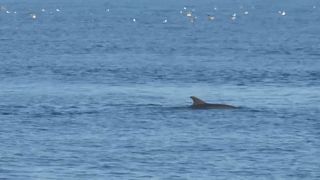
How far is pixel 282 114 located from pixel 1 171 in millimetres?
19066

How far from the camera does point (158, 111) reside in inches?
2542

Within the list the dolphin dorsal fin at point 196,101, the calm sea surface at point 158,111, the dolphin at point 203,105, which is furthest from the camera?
the dolphin dorsal fin at point 196,101

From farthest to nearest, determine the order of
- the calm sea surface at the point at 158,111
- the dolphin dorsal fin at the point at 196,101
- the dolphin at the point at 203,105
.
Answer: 1. the dolphin dorsal fin at the point at 196,101
2. the dolphin at the point at 203,105
3. the calm sea surface at the point at 158,111

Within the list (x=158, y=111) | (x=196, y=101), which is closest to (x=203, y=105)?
(x=196, y=101)

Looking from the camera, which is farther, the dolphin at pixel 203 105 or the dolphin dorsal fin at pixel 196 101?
the dolphin dorsal fin at pixel 196 101

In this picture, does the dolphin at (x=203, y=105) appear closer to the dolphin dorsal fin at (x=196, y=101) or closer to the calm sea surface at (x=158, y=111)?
the dolphin dorsal fin at (x=196, y=101)

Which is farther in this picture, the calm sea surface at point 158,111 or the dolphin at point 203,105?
the dolphin at point 203,105

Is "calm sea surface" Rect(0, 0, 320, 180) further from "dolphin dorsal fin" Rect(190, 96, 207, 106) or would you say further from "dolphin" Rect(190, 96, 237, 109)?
"dolphin dorsal fin" Rect(190, 96, 207, 106)

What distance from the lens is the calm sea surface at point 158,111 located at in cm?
4878

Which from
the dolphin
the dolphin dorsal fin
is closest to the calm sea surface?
the dolphin

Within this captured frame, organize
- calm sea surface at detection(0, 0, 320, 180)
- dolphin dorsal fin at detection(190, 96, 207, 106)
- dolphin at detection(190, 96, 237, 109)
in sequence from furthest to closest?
dolphin dorsal fin at detection(190, 96, 207, 106) < dolphin at detection(190, 96, 237, 109) < calm sea surface at detection(0, 0, 320, 180)

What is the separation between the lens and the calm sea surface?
48.8 metres

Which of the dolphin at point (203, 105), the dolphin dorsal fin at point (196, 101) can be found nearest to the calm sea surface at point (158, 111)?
the dolphin at point (203, 105)

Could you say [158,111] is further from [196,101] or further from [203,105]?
[203,105]
